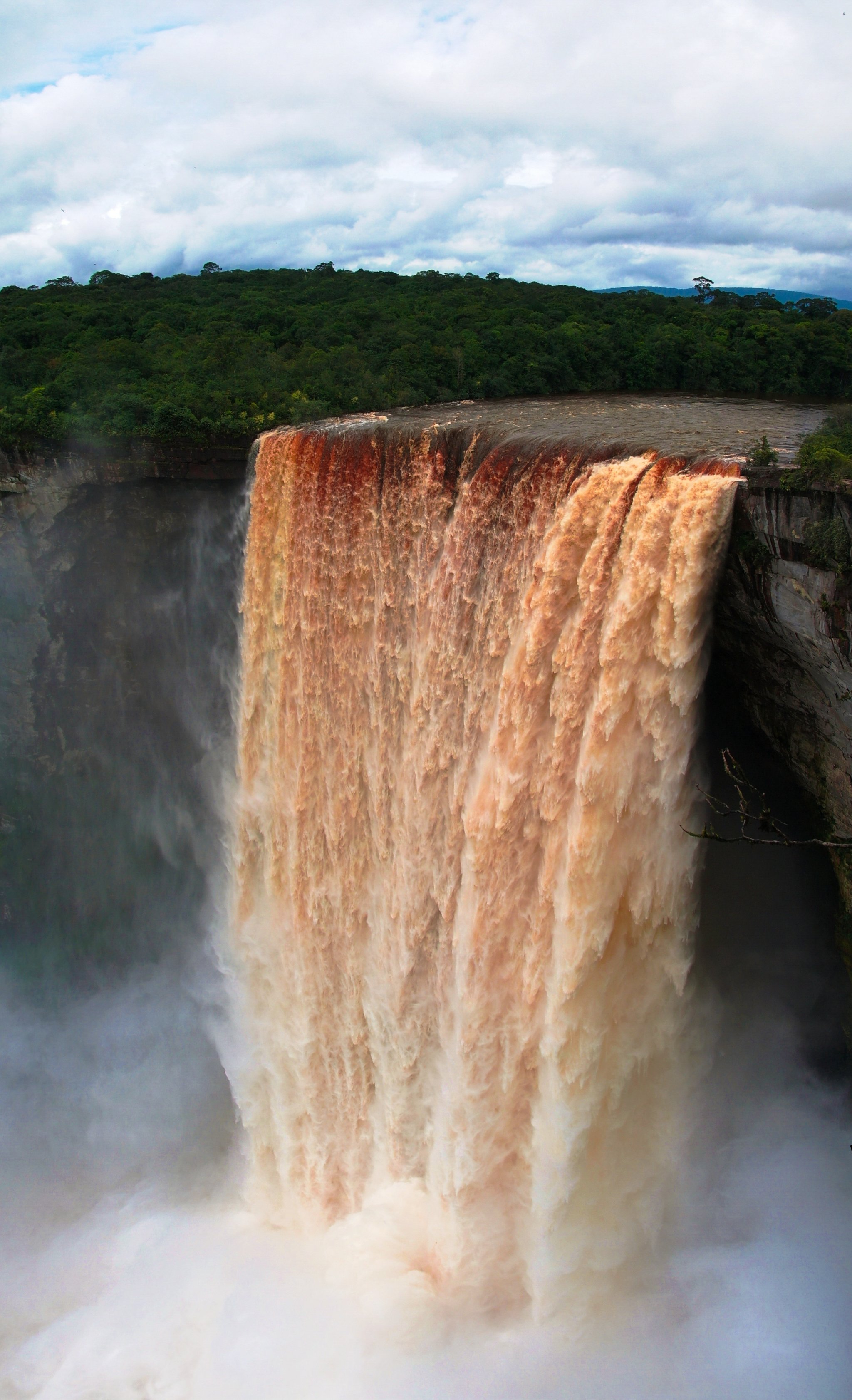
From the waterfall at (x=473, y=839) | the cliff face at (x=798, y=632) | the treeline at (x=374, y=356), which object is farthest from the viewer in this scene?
the treeline at (x=374, y=356)

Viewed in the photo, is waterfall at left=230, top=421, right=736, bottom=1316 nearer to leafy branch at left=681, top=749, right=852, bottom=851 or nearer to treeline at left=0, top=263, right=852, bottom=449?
leafy branch at left=681, top=749, right=852, bottom=851

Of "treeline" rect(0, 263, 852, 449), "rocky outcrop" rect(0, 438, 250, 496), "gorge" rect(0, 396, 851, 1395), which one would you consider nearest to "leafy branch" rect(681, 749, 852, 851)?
"gorge" rect(0, 396, 851, 1395)

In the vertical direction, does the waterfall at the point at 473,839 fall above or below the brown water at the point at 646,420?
below

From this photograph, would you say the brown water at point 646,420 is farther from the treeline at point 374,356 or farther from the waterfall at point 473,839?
the treeline at point 374,356

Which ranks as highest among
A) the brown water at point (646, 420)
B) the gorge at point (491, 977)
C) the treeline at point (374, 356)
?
the treeline at point (374, 356)

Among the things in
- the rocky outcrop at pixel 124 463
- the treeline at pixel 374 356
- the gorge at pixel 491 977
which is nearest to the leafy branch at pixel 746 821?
the gorge at pixel 491 977

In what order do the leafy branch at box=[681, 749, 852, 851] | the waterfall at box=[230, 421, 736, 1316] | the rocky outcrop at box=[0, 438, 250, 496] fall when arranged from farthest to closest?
the rocky outcrop at box=[0, 438, 250, 496], the waterfall at box=[230, 421, 736, 1316], the leafy branch at box=[681, 749, 852, 851]
